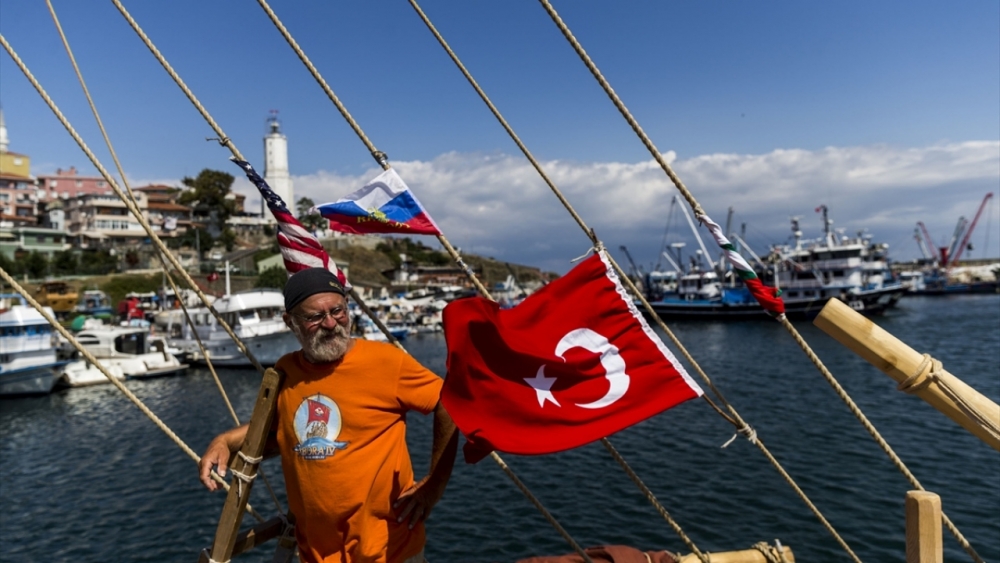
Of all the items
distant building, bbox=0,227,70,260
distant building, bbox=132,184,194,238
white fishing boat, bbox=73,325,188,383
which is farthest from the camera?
distant building, bbox=132,184,194,238

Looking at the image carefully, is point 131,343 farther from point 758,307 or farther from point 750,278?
point 758,307

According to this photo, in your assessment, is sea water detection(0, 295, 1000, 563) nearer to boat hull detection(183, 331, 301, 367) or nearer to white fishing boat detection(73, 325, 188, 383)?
white fishing boat detection(73, 325, 188, 383)

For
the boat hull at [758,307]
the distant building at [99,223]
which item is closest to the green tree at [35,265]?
the distant building at [99,223]

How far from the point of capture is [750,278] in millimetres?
3492

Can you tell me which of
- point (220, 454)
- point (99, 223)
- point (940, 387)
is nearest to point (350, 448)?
point (220, 454)

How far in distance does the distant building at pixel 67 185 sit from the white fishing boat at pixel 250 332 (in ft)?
212

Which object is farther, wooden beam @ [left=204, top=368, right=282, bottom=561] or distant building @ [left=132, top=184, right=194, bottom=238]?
distant building @ [left=132, top=184, right=194, bottom=238]

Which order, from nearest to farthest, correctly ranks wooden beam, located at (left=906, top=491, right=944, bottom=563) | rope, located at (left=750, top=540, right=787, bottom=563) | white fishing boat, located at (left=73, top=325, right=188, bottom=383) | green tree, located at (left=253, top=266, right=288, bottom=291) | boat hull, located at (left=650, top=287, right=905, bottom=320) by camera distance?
1. wooden beam, located at (left=906, top=491, right=944, bottom=563)
2. rope, located at (left=750, top=540, right=787, bottom=563)
3. white fishing boat, located at (left=73, top=325, right=188, bottom=383)
4. boat hull, located at (left=650, top=287, right=905, bottom=320)
5. green tree, located at (left=253, top=266, right=288, bottom=291)

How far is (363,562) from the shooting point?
2994mm

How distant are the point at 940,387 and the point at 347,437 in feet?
8.65

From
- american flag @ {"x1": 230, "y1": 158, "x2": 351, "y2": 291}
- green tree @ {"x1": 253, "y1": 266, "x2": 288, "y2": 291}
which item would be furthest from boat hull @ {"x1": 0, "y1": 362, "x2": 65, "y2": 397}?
green tree @ {"x1": 253, "y1": 266, "x2": 288, "y2": 291}

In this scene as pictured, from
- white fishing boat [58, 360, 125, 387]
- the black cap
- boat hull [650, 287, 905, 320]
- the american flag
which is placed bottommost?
boat hull [650, 287, 905, 320]

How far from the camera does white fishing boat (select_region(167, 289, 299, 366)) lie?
35188mm

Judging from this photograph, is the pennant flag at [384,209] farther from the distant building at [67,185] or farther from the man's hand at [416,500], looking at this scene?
the distant building at [67,185]
